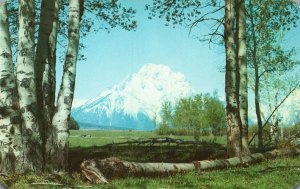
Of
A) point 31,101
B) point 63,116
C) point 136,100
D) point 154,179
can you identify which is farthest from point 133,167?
point 31,101

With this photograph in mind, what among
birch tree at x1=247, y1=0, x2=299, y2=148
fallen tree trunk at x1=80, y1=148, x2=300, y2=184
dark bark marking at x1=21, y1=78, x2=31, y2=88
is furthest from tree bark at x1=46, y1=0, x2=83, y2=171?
birch tree at x1=247, y1=0, x2=299, y2=148

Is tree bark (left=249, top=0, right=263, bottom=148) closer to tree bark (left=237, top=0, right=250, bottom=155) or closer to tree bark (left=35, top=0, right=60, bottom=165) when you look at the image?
tree bark (left=237, top=0, right=250, bottom=155)

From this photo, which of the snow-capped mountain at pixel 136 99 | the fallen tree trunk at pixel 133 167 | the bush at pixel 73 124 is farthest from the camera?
the bush at pixel 73 124

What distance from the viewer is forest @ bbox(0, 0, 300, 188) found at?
26.9ft

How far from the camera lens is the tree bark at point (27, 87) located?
332 inches

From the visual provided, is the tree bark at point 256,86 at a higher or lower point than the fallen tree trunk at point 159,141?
higher

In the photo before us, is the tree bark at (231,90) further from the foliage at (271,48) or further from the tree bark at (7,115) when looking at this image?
the tree bark at (7,115)

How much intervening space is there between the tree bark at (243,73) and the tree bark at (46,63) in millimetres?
4114

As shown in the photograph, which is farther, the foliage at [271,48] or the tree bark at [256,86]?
the tree bark at [256,86]

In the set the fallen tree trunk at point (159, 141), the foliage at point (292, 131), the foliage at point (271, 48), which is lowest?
the fallen tree trunk at point (159, 141)

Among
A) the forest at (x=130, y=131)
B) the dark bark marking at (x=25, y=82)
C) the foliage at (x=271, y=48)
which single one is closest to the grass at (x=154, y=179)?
the forest at (x=130, y=131)

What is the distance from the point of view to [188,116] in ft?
27.9

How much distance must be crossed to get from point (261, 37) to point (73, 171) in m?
4.78

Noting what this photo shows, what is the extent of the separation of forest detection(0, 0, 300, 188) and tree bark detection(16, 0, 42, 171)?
18 mm
